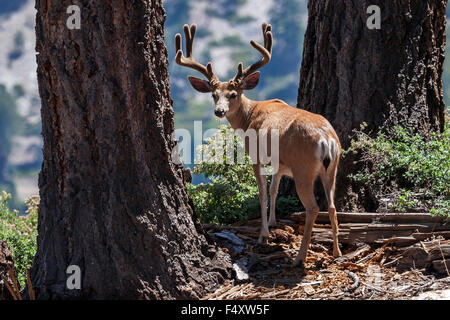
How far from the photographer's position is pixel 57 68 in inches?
211

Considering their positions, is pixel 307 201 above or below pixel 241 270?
above

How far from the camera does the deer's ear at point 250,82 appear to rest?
26.2ft

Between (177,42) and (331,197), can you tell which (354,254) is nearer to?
(331,197)

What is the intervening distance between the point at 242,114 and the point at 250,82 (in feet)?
1.61

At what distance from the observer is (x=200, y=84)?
8.11 metres

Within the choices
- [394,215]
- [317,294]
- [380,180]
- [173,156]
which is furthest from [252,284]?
[380,180]

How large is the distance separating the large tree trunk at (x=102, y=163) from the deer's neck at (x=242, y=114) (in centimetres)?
265

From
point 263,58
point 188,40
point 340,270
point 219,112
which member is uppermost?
point 188,40

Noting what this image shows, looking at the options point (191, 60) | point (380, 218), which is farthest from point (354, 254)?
point (191, 60)

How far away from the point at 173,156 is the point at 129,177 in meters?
0.65

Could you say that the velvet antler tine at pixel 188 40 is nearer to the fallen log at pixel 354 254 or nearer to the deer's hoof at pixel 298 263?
the deer's hoof at pixel 298 263

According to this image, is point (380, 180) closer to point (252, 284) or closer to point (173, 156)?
point (252, 284)

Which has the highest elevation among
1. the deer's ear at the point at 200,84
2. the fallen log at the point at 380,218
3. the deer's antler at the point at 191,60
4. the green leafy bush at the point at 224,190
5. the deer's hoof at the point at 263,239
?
the deer's antler at the point at 191,60

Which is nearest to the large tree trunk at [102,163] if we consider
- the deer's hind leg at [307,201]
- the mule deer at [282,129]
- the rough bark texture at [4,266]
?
the rough bark texture at [4,266]
